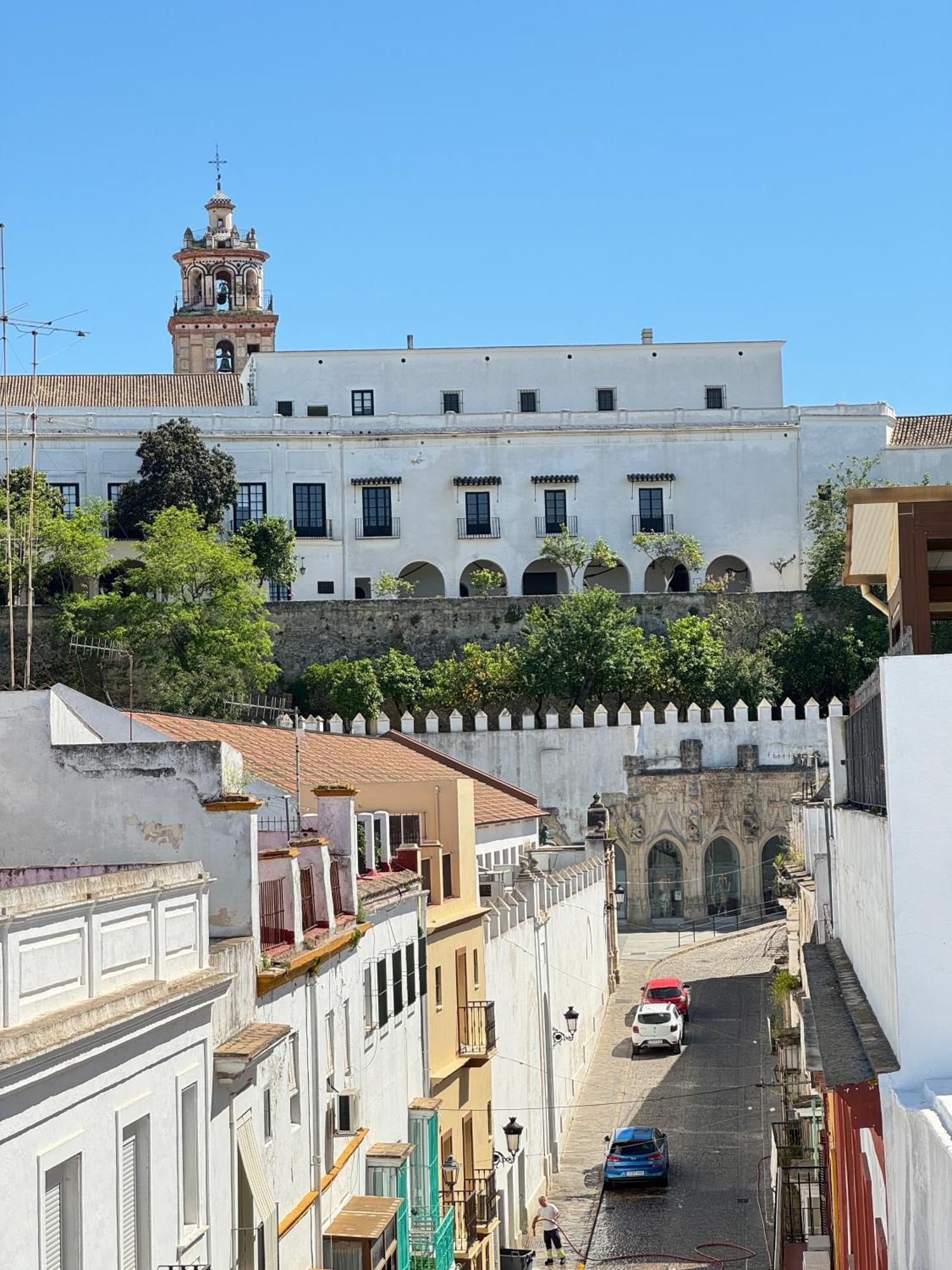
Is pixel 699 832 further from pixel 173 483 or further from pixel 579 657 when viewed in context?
pixel 173 483

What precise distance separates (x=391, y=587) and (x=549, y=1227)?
143 ft

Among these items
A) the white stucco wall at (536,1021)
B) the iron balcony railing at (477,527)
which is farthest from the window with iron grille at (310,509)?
the white stucco wall at (536,1021)

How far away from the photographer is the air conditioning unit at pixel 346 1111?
15156 mm

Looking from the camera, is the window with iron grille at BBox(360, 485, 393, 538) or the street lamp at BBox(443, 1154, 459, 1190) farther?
the window with iron grille at BBox(360, 485, 393, 538)

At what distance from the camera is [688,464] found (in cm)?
7006

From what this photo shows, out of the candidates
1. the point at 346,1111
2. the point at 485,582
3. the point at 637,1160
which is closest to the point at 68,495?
the point at 485,582

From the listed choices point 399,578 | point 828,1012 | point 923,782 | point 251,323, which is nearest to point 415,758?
point 828,1012

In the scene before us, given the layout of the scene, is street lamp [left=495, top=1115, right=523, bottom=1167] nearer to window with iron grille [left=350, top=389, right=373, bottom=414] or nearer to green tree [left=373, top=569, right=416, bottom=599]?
green tree [left=373, top=569, right=416, bottom=599]

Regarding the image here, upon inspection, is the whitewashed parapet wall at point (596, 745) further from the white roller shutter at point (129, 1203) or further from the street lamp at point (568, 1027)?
the white roller shutter at point (129, 1203)

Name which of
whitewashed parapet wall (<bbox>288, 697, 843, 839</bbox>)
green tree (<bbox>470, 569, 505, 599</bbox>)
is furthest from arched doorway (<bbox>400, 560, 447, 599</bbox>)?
whitewashed parapet wall (<bbox>288, 697, 843, 839</bbox>)

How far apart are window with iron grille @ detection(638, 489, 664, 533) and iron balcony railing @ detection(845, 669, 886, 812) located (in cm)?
5418

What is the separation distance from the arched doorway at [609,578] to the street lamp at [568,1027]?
128ft

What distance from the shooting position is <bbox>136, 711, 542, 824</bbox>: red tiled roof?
21344mm

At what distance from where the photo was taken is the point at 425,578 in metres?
70.5
